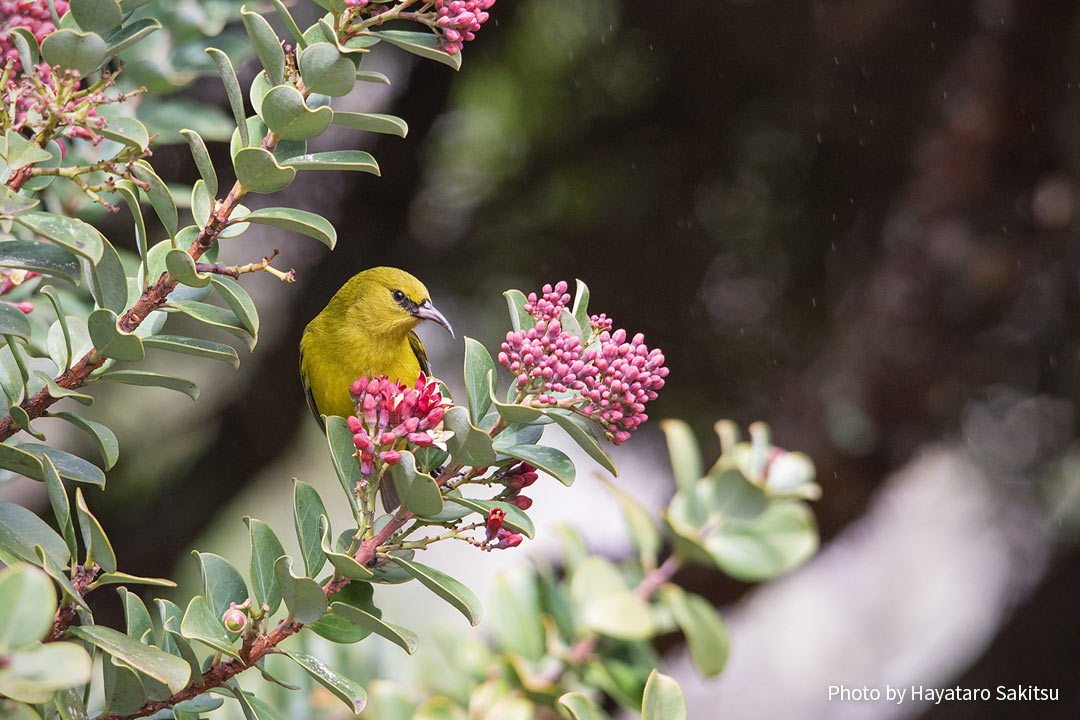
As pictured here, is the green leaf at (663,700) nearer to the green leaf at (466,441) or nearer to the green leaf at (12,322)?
the green leaf at (466,441)

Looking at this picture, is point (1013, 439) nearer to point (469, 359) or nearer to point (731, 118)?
point (731, 118)

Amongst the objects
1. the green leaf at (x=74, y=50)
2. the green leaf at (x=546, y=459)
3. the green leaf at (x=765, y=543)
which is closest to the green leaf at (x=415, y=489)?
the green leaf at (x=546, y=459)

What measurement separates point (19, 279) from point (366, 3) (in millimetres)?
601

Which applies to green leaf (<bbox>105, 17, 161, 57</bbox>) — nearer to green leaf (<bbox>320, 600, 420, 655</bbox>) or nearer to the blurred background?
green leaf (<bbox>320, 600, 420, 655</bbox>)

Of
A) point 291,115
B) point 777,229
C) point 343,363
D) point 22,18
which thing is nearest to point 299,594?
point 291,115

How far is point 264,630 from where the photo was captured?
1.07 meters

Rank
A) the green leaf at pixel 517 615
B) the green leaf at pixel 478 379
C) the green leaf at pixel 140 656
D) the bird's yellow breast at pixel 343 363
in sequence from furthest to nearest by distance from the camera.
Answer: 1. the bird's yellow breast at pixel 343 363
2. the green leaf at pixel 517 615
3. the green leaf at pixel 478 379
4. the green leaf at pixel 140 656

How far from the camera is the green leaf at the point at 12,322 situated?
0.95m

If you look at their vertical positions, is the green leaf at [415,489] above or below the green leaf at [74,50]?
below

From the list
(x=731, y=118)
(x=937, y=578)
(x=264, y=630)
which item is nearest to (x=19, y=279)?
(x=264, y=630)

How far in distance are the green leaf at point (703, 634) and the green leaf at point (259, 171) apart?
114cm

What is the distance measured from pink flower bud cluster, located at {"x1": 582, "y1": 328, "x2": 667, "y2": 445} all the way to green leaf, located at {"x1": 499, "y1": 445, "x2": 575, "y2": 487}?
61 mm

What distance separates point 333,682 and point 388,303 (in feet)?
4.57

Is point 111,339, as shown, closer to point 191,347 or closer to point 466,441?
point 191,347
